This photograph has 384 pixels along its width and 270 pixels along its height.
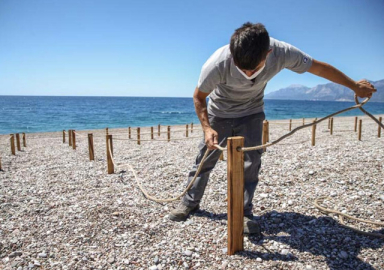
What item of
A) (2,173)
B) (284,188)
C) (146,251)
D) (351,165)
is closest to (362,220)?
(284,188)

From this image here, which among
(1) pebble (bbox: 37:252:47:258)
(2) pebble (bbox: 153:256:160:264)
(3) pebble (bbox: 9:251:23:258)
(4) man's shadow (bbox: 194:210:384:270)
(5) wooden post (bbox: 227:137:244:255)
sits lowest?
(3) pebble (bbox: 9:251:23:258)

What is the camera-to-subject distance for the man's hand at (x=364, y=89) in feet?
8.39

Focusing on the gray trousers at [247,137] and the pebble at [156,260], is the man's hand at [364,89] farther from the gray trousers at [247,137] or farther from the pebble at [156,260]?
the pebble at [156,260]

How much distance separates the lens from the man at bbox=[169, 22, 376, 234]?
79.4 inches

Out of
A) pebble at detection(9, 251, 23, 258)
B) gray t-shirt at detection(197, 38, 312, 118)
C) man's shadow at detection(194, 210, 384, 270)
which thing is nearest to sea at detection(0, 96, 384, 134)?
man's shadow at detection(194, 210, 384, 270)

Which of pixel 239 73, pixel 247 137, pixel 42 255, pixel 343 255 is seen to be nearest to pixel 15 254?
pixel 42 255

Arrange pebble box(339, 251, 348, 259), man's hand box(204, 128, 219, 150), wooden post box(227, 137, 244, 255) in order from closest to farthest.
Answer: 1. wooden post box(227, 137, 244, 255)
2. pebble box(339, 251, 348, 259)
3. man's hand box(204, 128, 219, 150)

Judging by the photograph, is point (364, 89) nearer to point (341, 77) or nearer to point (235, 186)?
point (341, 77)

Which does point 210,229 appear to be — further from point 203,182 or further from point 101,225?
point 101,225

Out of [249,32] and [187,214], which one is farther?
[187,214]

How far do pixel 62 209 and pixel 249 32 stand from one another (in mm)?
3510

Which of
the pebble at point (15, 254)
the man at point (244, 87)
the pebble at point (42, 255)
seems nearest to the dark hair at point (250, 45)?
the man at point (244, 87)

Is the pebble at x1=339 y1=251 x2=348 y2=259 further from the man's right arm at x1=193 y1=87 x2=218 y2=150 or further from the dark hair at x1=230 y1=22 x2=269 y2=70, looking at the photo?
the dark hair at x1=230 y1=22 x2=269 y2=70

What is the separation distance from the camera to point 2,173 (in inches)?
255
